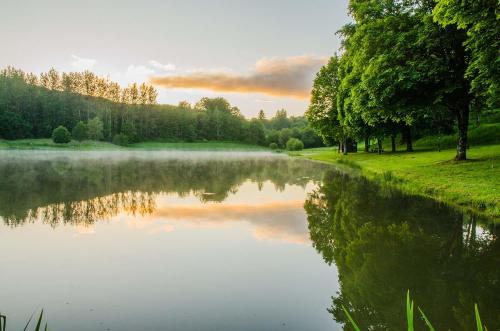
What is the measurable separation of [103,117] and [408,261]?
136 metres

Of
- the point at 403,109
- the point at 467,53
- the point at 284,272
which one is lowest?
the point at 284,272

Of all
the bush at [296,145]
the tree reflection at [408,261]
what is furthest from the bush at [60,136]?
the tree reflection at [408,261]

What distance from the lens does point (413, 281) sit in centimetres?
689

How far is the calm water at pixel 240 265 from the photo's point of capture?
18.6ft

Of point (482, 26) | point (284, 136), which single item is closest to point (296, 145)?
point (284, 136)

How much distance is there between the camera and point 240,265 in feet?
26.2

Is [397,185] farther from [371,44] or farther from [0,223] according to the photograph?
[0,223]

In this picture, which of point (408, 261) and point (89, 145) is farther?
point (89, 145)

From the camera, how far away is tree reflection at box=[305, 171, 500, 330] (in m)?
5.78

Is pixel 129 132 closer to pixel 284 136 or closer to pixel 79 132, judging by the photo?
pixel 79 132

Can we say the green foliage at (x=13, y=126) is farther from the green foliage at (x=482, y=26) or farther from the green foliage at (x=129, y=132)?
the green foliage at (x=482, y=26)

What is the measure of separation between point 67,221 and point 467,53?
80.0ft

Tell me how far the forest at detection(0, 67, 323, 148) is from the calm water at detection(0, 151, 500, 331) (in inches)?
3465

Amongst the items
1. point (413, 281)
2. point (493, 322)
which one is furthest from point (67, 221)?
point (493, 322)
